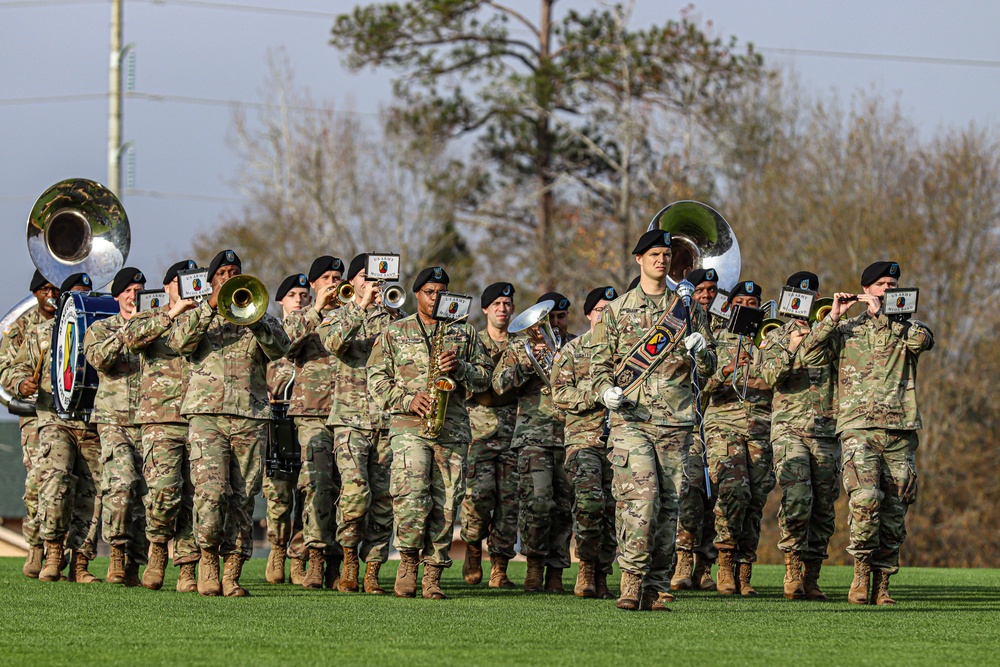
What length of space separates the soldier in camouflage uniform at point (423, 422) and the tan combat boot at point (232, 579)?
1156mm

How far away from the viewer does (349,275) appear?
1341 centimetres

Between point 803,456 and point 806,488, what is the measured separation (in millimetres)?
255

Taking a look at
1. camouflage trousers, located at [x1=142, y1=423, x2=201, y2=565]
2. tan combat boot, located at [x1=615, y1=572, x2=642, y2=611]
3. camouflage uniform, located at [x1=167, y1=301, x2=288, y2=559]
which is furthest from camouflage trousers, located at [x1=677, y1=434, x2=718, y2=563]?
camouflage trousers, located at [x1=142, y1=423, x2=201, y2=565]

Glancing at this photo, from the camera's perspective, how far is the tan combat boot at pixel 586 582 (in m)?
12.3

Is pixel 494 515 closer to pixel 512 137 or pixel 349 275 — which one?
pixel 349 275

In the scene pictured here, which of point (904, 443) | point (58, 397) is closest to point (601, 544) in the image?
point (904, 443)

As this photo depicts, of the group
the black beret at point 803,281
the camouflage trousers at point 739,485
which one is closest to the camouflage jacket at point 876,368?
the black beret at point 803,281

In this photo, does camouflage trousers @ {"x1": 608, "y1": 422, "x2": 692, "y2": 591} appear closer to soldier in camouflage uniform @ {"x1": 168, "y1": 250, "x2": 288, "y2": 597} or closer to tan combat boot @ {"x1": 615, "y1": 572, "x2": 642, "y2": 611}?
tan combat boot @ {"x1": 615, "y1": 572, "x2": 642, "y2": 611}

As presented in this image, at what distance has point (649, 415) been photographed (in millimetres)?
10609

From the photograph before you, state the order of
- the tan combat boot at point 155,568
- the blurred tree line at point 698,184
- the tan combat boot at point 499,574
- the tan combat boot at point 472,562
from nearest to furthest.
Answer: the tan combat boot at point 155,568, the tan combat boot at point 499,574, the tan combat boot at point 472,562, the blurred tree line at point 698,184

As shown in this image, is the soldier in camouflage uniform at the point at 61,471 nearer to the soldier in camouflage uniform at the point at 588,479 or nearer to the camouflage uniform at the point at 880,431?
the soldier in camouflage uniform at the point at 588,479

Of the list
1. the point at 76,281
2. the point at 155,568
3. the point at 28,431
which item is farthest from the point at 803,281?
the point at 28,431

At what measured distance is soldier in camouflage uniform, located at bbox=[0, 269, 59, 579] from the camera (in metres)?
13.6

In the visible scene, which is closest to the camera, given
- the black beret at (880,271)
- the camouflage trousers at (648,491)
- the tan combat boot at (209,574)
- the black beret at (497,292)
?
the camouflage trousers at (648,491)
